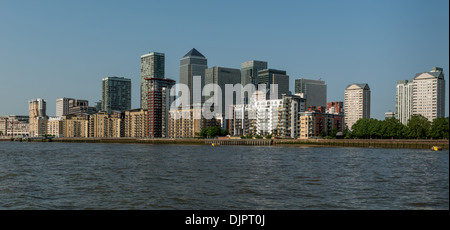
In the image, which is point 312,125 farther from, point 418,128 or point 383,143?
point 383,143

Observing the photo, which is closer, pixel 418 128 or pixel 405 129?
pixel 418 128

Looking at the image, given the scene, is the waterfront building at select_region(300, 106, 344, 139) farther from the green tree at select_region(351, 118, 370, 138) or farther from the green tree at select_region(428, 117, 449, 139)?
the green tree at select_region(428, 117, 449, 139)

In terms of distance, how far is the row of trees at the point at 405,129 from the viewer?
137 metres

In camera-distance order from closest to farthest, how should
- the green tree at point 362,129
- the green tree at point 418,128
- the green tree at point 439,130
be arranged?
1. the green tree at point 439,130
2. the green tree at point 418,128
3. the green tree at point 362,129

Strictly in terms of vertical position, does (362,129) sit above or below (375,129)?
below

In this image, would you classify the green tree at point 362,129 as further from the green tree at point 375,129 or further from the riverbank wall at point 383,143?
the riverbank wall at point 383,143

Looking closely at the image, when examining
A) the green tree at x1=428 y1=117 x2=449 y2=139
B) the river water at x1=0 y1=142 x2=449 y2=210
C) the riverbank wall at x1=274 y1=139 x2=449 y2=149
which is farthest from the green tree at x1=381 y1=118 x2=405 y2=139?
the river water at x1=0 y1=142 x2=449 y2=210

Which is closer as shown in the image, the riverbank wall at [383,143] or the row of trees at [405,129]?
the riverbank wall at [383,143]

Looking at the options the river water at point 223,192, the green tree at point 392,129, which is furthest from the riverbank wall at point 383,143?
the river water at point 223,192

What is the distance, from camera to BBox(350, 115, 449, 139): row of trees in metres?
137

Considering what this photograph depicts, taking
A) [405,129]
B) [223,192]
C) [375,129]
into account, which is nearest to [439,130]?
[405,129]

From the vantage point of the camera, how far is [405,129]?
484ft
